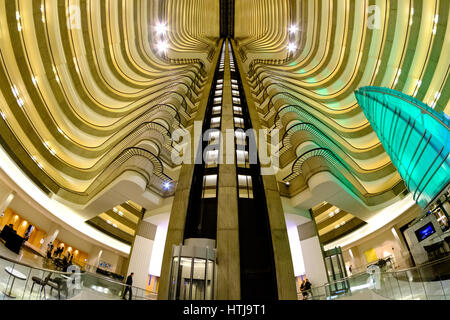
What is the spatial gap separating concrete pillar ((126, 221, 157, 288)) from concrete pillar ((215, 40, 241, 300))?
23.2 feet

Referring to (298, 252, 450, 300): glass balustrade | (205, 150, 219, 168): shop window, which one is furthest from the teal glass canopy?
(205, 150, 219, 168): shop window

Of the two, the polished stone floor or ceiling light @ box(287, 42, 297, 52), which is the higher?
ceiling light @ box(287, 42, 297, 52)

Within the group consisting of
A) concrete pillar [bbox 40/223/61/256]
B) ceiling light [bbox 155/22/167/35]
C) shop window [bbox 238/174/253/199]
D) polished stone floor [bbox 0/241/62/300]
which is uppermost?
ceiling light [bbox 155/22/167/35]

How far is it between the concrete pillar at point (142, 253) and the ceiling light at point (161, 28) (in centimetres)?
2812

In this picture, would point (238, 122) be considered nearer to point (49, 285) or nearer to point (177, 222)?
point (177, 222)

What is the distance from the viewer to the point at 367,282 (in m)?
8.55

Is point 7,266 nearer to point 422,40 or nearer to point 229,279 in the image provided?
point 229,279

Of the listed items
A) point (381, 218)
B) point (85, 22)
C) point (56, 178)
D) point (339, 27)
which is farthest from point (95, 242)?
point (339, 27)

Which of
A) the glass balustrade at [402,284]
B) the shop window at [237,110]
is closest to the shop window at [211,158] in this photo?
the shop window at [237,110]

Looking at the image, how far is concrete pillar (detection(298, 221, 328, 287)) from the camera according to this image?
17.0 meters

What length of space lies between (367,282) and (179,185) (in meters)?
9.92

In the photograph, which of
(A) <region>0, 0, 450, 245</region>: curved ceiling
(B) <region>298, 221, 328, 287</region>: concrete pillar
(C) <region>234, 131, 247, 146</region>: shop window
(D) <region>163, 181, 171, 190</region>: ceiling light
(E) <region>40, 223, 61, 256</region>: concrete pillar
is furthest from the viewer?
(C) <region>234, 131, 247, 146</region>: shop window

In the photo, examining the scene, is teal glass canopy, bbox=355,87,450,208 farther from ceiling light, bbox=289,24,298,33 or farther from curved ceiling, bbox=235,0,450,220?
ceiling light, bbox=289,24,298,33

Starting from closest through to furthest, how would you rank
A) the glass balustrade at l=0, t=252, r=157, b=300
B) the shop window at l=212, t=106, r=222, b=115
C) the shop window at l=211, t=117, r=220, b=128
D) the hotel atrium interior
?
the glass balustrade at l=0, t=252, r=157, b=300 < the hotel atrium interior < the shop window at l=211, t=117, r=220, b=128 < the shop window at l=212, t=106, r=222, b=115
